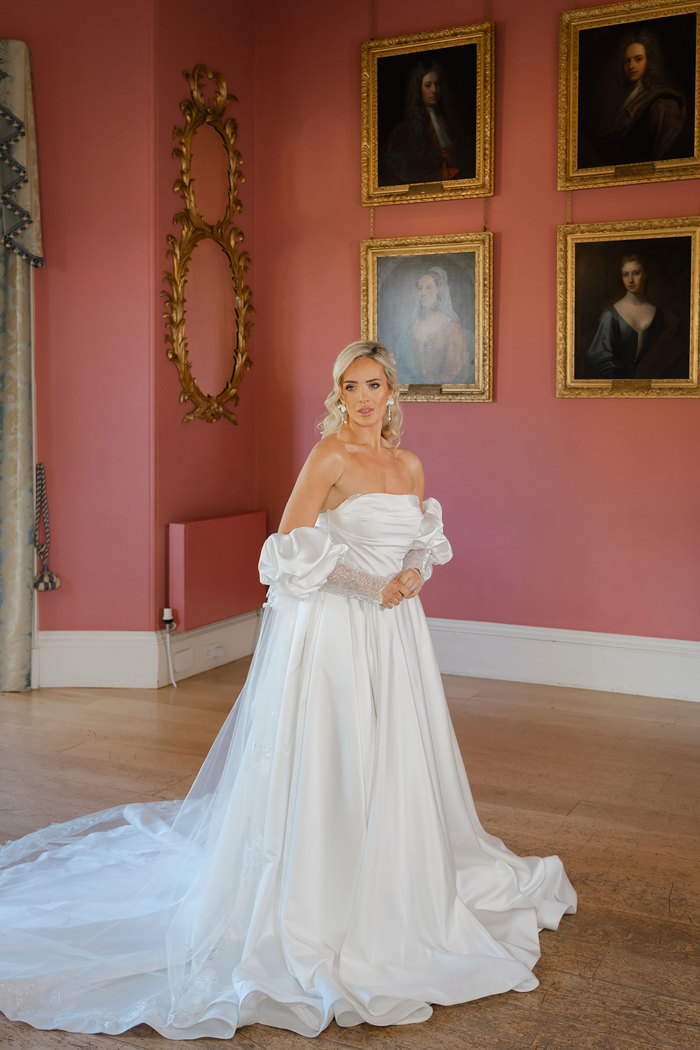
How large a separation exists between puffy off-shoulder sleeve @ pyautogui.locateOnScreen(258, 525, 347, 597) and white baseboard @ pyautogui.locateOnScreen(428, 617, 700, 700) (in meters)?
3.45

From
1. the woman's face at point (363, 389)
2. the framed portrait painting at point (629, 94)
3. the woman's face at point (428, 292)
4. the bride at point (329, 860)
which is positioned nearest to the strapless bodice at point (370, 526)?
the bride at point (329, 860)

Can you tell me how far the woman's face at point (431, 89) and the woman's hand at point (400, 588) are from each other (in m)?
4.01

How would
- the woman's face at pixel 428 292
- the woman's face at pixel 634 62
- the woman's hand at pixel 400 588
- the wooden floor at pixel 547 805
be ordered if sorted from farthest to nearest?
the woman's face at pixel 428 292 < the woman's face at pixel 634 62 < the woman's hand at pixel 400 588 < the wooden floor at pixel 547 805

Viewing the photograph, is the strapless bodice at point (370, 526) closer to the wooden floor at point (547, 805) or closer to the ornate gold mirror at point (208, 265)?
the wooden floor at point (547, 805)

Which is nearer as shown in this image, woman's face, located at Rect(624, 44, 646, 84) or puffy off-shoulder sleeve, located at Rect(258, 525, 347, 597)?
puffy off-shoulder sleeve, located at Rect(258, 525, 347, 597)

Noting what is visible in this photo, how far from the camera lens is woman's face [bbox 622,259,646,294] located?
5.67 metres

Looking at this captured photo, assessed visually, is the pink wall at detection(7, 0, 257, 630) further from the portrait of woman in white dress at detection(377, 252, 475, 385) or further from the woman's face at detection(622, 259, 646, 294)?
the woman's face at detection(622, 259, 646, 294)

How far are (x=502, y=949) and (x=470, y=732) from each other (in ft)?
7.64

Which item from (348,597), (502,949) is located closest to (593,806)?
(502,949)

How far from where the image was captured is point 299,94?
653 cm

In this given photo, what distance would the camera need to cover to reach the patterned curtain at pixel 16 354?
17.9ft

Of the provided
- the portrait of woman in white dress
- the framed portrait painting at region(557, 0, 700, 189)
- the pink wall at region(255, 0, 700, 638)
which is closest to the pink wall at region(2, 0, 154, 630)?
the pink wall at region(255, 0, 700, 638)

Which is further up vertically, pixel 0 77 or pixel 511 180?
pixel 0 77

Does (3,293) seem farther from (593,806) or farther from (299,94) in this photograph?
(593,806)
